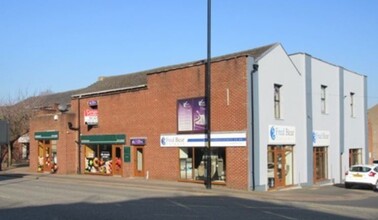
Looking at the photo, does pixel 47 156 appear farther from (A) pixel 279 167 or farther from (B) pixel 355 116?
(B) pixel 355 116

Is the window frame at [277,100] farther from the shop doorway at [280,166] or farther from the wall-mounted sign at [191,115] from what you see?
the wall-mounted sign at [191,115]

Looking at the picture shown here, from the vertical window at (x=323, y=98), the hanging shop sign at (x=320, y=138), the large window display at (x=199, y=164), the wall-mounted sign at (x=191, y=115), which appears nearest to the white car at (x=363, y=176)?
the hanging shop sign at (x=320, y=138)

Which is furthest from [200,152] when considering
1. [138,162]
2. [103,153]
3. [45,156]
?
[45,156]

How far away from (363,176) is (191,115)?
10343 mm

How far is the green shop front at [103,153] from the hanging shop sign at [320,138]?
12130mm

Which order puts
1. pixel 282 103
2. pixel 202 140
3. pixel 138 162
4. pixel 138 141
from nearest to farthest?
pixel 202 140 → pixel 282 103 → pixel 138 141 → pixel 138 162

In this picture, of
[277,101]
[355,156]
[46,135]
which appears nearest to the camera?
[277,101]

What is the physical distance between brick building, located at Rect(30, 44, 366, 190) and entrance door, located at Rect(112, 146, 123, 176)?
2.6 inches

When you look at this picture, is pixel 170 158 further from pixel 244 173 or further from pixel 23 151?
pixel 23 151

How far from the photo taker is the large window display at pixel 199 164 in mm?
Answer: 25953

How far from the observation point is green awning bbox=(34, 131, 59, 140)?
3747 centimetres

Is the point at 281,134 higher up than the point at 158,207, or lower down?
higher up

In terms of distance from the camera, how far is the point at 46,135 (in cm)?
Result: 3844

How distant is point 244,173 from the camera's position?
24.4 metres
